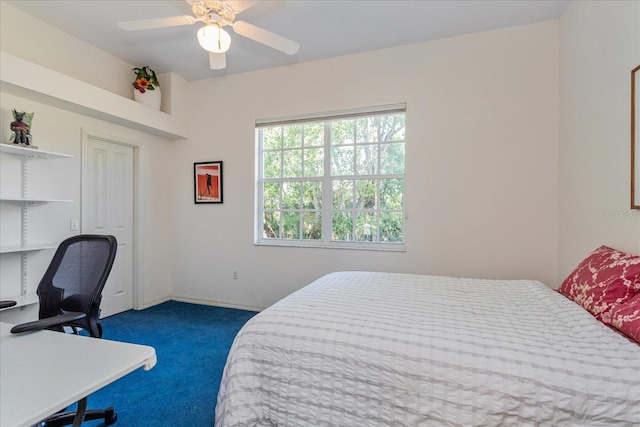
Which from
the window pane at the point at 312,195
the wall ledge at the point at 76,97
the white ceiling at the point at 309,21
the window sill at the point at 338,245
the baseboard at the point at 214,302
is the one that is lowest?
the baseboard at the point at 214,302

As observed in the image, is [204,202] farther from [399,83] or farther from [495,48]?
[495,48]

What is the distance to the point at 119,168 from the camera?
351 cm

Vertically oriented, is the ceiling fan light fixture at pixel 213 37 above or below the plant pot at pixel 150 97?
below

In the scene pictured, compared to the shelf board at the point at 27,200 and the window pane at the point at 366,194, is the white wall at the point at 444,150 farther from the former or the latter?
the shelf board at the point at 27,200

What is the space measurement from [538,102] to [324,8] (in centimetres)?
201

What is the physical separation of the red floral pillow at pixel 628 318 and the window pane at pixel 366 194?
216 cm

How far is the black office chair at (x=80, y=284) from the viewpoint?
1.70 metres

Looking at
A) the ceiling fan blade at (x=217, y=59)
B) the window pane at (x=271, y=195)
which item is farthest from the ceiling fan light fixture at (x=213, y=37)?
the window pane at (x=271, y=195)

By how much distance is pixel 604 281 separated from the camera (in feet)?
5.02

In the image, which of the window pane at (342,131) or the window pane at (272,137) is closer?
the window pane at (342,131)

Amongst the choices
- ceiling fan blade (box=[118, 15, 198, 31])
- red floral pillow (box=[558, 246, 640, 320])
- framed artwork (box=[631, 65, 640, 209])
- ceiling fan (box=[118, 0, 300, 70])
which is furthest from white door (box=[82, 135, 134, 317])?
framed artwork (box=[631, 65, 640, 209])

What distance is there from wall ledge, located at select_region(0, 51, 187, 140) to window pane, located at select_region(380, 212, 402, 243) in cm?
270

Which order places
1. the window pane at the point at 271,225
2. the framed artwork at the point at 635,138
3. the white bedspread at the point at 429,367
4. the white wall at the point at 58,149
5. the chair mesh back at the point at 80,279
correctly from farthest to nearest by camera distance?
the window pane at the point at 271,225 → the white wall at the point at 58,149 → the chair mesh back at the point at 80,279 → the framed artwork at the point at 635,138 → the white bedspread at the point at 429,367

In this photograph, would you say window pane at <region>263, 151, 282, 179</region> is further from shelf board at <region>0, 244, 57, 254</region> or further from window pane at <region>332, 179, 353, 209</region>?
shelf board at <region>0, 244, 57, 254</region>
